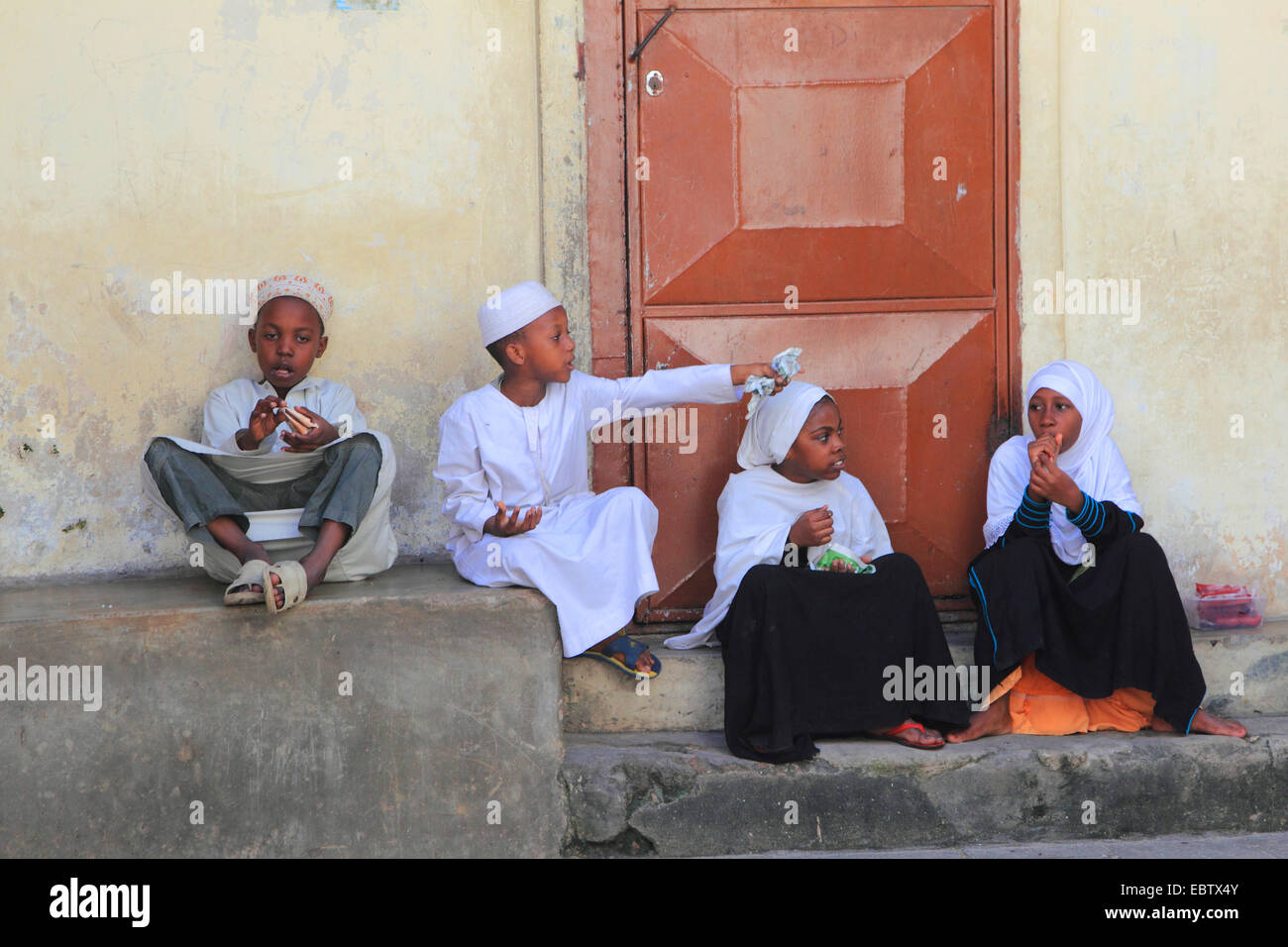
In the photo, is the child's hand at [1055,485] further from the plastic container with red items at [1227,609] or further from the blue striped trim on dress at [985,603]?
the plastic container with red items at [1227,609]

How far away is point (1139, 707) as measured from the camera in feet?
13.5

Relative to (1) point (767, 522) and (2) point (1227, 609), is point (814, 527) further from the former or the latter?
(2) point (1227, 609)

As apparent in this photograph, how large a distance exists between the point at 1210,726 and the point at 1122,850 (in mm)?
554

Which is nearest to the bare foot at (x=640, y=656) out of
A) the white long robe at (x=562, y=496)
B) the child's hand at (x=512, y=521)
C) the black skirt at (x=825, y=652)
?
the white long robe at (x=562, y=496)

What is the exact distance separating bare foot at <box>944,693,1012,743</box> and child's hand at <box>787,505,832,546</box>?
0.74 m

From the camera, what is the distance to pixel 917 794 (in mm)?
3832

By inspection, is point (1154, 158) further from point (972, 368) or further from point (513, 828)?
point (513, 828)

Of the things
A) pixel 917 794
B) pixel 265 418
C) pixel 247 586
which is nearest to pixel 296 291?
pixel 265 418

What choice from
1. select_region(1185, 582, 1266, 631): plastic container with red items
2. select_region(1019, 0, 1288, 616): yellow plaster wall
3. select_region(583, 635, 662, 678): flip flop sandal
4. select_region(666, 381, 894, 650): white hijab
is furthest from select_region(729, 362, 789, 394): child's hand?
select_region(1185, 582, 1266, 631): plastic container with red items

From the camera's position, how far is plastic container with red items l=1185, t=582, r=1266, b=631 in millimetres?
4500

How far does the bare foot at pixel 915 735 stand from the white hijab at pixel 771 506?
64 cm

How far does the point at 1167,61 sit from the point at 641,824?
3353 millimetres

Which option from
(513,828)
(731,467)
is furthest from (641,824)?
(731,467)

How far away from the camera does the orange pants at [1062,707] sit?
13.4 feet
